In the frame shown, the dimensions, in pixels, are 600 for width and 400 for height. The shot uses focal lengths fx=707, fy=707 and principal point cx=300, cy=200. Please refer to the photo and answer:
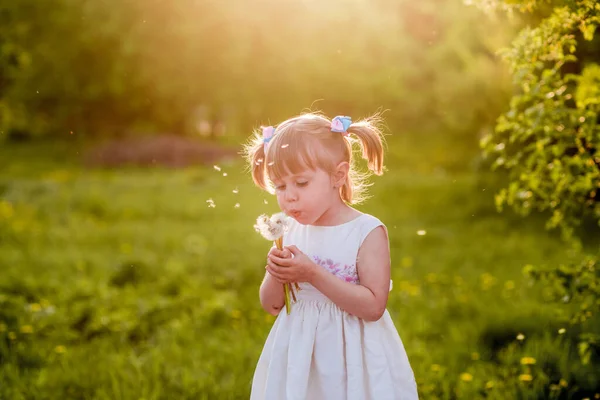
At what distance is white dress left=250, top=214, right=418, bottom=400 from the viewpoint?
2432 millimetres

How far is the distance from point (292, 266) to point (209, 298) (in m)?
4.17

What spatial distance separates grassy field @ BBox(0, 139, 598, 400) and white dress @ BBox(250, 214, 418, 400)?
16.6 inches

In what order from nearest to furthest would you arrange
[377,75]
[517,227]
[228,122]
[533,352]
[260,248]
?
1. [533,352]
2. [260,248]
3. [517,227]
4. [377,75]
5. [228,122]

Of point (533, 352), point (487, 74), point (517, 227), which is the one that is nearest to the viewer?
point (533, 352)

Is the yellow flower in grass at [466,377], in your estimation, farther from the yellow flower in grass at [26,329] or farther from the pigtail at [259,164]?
the yellow flower in grass at [26,329]

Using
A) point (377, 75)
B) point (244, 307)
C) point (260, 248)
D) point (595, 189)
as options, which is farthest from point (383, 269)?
point (377, 75)

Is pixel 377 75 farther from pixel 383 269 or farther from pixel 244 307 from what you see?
pixel 383 269

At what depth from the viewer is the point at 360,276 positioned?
8.05 ft

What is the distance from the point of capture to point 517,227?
31.6 feet

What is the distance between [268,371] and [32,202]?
9798 mm

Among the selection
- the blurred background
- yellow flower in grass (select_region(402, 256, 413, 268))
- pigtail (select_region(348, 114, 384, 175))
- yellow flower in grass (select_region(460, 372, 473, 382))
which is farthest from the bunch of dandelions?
yellow flower in grass (select_region(402, 256, 413, 268))

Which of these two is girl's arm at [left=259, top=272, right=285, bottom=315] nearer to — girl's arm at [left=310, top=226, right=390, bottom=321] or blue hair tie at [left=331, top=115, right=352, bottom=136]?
girl's arm at [left=310, top=226, right=390, bottom=321]

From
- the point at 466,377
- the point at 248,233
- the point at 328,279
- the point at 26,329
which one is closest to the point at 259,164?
the point at 328,279

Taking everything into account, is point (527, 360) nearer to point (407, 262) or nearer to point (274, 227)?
point (274, 227)
